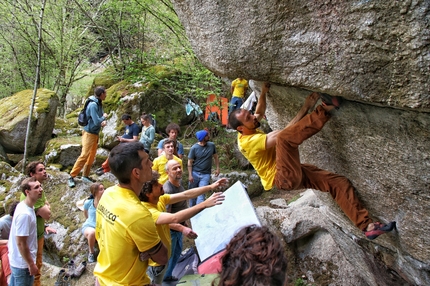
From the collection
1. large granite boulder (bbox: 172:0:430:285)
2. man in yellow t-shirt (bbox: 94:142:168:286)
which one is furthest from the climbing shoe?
large granite boulder (bbox: 172:0:430:285)

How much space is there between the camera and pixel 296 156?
3986 millimetres

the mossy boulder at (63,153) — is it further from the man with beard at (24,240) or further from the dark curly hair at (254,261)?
the dark curly hair at (254,261)

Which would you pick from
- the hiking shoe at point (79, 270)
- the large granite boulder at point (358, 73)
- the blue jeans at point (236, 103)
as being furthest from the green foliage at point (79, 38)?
the large granite boulder at point (358, 73)

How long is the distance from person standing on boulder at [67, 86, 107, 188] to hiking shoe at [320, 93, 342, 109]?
6225 mm

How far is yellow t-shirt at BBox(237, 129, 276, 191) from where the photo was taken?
4281 millimetres

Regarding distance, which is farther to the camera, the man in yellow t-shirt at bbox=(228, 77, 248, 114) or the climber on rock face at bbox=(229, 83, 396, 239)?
the man in yellow t-shirt at bbox=(228, 77, 248, 114)

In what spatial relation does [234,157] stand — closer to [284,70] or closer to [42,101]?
[42,101]

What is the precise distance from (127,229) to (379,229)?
288 cm

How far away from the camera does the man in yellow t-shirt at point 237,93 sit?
10.4m

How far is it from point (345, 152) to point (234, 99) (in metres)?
6.66

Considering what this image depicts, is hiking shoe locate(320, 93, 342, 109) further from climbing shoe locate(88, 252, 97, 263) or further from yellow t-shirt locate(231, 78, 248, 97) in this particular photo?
yellow t-shirt locate(231, 78, 248, 97)

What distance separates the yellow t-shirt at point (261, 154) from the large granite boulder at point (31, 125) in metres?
10.4

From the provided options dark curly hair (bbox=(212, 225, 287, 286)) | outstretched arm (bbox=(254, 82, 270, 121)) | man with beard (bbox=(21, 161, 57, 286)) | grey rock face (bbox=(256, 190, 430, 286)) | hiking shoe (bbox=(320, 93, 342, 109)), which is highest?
hiking shoe (bbox=(320, 93, 342, 109))

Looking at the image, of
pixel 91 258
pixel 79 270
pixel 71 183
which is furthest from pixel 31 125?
pixel 79 270
